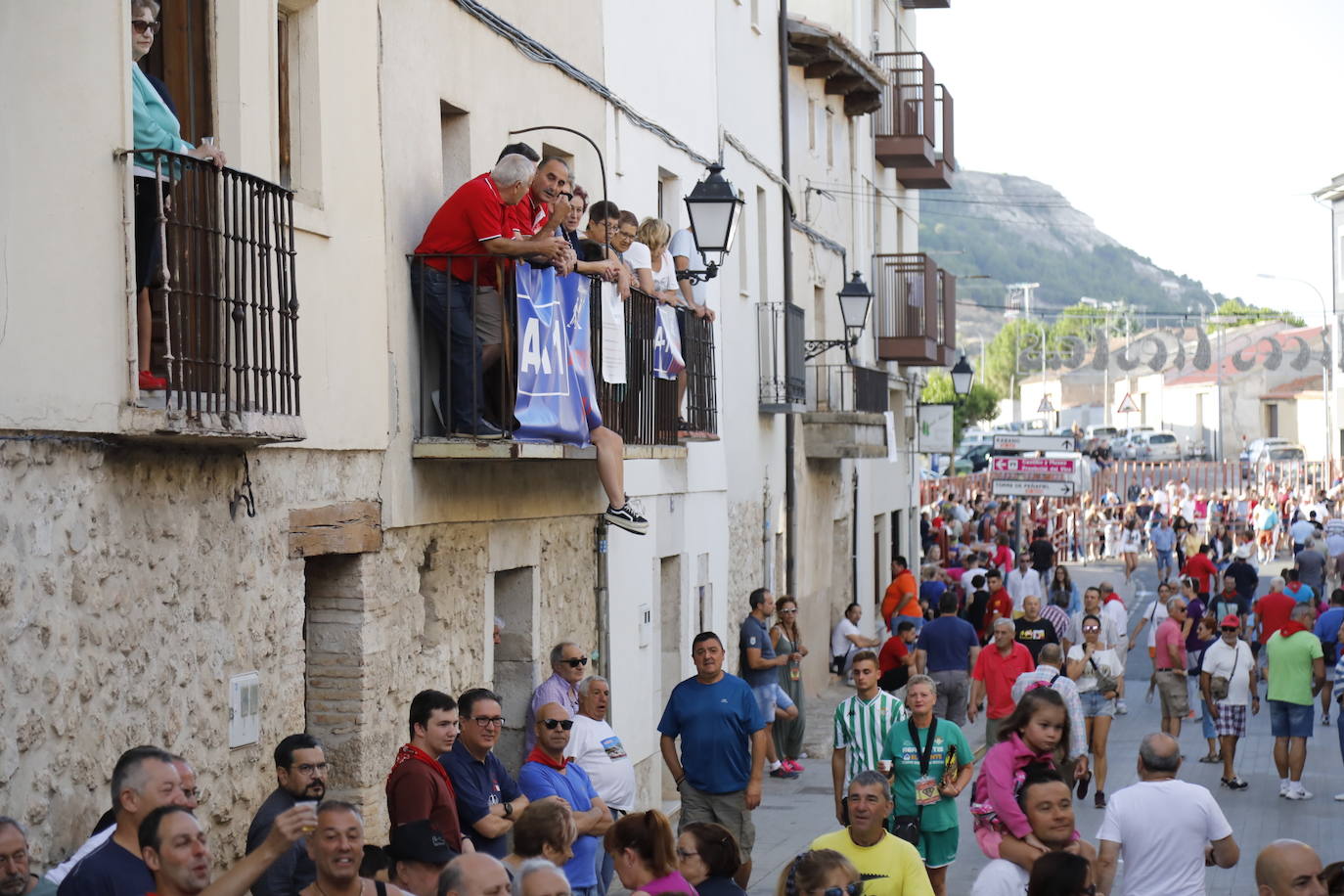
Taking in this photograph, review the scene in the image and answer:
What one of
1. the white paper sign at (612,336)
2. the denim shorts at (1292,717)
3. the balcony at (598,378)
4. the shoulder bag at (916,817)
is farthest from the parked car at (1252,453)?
the shoulder bag at (916,817)

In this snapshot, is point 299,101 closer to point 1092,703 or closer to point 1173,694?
point 1092,703

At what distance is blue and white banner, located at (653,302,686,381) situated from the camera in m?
14.1

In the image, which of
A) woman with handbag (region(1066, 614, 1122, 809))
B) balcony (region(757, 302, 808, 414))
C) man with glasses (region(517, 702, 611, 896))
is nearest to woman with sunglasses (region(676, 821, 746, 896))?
man with glasses (region(517, 702, 611, 896))

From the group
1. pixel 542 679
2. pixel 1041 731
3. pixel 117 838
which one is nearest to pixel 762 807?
pixel 542 679

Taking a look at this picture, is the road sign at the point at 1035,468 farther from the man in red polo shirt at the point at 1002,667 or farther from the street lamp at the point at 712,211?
the street lamp at the point at 712,211

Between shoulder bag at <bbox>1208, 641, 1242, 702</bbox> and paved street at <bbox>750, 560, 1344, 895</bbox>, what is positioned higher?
shoulder bag at <bbox>1208, 641, 1242, 702</bbox>

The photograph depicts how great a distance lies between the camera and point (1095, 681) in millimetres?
15641

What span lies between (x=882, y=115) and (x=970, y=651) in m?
16.2

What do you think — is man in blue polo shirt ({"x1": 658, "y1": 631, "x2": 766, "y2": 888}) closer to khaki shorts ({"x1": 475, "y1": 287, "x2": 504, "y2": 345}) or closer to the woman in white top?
khaki shorts ({"x1": 475, "y1": 287, "x2": 504, "y2": 345})

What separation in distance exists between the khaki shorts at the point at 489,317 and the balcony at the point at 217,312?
103 inches

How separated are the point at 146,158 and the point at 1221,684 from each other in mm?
12936

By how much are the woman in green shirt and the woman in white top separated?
15.4 feet

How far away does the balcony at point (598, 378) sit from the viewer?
1062 cm

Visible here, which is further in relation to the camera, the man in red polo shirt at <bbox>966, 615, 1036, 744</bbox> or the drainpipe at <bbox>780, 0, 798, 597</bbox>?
the drainpipe at <bbox>780, 0, 798, 597</bbox>
